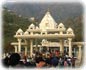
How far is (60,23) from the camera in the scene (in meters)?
7.55

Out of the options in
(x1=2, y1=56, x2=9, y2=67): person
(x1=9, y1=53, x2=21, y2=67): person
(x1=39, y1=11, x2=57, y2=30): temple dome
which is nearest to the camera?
(x1=9, y1=53, x2=21, y2=67): person

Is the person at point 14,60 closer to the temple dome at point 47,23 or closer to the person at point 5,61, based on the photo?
the person at point 5,61

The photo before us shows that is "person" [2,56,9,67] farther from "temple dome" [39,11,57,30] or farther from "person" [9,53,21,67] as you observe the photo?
"temple dome" [39,11,57,30]

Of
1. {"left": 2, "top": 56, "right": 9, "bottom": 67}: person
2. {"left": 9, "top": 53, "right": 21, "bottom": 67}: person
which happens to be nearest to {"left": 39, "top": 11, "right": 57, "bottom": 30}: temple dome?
{"left": 2, "top": 56, "right": 9, "bottom": 67}: person

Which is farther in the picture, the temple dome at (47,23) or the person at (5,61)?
the temple dome at (47,23)

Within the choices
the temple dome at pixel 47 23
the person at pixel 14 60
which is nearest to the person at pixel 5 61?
the person at pixel 14 60

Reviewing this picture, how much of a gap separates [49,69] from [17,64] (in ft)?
1.23

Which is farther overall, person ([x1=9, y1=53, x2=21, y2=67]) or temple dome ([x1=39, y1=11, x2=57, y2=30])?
temple dome ([x1=39, y1=11, x2=57, y2=30])

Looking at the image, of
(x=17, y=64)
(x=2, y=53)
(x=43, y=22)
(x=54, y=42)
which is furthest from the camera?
(x=54, y=42)

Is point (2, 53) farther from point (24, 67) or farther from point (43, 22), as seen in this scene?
point (43, 22)

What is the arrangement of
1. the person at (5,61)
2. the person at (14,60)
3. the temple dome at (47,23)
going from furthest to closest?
1. the temple dome at (47,23)
2. the person at (5,61)
3. the person at (14,60)

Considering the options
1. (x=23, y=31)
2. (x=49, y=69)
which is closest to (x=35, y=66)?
(x=49, y=69)

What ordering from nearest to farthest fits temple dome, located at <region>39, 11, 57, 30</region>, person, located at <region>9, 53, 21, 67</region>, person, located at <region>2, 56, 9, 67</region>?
1. person, located at <region>9, 53, 21, 67</region>
2. person, located at <region>2, 56, 9, 67</region>
3. temple dome, located at <region>39, 11, 57, 30</region>

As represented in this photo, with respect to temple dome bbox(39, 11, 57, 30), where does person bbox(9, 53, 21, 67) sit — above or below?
below
